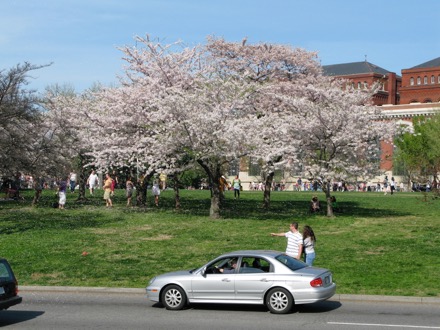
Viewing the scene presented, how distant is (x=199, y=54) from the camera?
45.7 m

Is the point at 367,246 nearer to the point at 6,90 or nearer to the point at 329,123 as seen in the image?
the point at 329,123

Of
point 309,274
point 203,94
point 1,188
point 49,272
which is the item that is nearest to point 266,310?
point 309,274

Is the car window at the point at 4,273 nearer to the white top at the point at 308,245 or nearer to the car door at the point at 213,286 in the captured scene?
the car door at the point at 213,286

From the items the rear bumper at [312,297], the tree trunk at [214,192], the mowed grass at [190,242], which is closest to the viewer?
the rear bumper at [312,297]

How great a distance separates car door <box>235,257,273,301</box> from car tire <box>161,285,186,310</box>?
1.29 m

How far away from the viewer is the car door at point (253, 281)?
16.7 metres

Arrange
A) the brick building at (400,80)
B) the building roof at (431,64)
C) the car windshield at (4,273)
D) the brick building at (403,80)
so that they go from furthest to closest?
the building roof at (431,64) < the brick building at (403,80) < the brick building at (400,80) < the car windshield at (4,273)

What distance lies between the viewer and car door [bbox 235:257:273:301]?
1666 centimetres

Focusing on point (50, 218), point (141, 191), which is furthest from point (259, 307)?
point (141, 191)

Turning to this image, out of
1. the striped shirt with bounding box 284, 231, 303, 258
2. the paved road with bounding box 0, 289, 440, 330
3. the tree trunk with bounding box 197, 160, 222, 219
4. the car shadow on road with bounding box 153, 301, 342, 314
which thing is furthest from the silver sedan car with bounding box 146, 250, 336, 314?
the tree trunk with bounding box 197, 160, 222, 219

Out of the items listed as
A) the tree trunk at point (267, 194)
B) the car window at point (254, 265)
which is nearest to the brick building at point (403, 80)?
the tree trunk at point (267, 194)

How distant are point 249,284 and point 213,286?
33.6 inches

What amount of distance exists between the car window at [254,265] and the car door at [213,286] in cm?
31

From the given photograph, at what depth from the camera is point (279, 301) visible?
652 inches
